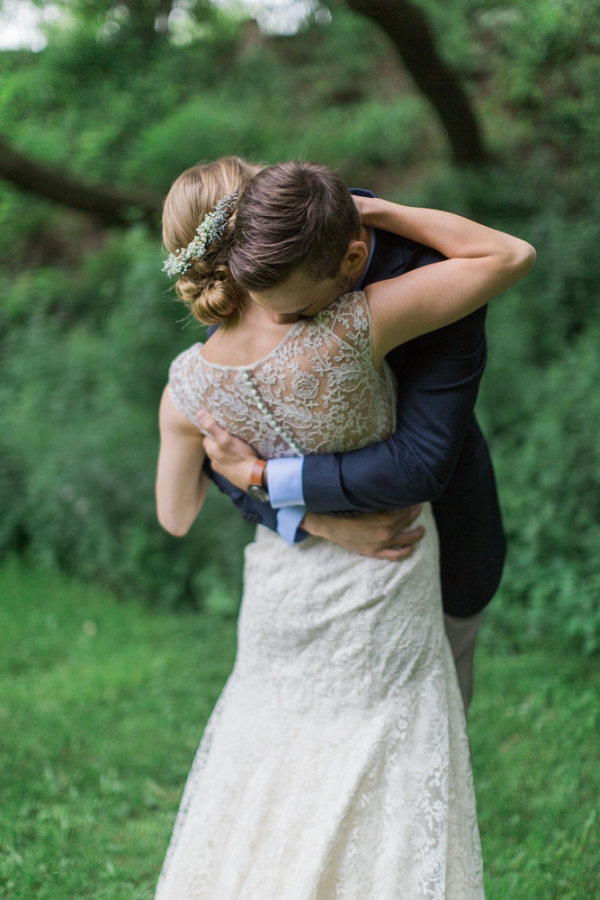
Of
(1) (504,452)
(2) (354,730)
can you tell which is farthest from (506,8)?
(2) (354,730)

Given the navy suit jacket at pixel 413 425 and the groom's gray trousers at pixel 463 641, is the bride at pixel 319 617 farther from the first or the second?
the groom's gray trousers at pixel 463 641

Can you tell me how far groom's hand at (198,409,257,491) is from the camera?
1.94 meters

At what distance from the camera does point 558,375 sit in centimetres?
475

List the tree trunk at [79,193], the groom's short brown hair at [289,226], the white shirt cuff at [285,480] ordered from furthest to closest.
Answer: the tree trunk at [79,193] < the white shirt cuff at [285,480] < the groom's short brown hair at [289,226]

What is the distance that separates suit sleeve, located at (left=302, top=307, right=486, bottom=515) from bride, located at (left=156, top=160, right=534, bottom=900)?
0.06 meters

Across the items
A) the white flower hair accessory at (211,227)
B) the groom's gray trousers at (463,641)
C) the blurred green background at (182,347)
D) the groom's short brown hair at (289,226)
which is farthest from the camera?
the blurred green background at (182,347)

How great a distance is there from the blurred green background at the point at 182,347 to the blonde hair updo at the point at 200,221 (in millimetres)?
1340

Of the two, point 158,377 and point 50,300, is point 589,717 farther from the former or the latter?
point 50,300

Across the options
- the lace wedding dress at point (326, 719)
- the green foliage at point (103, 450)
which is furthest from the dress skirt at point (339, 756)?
the green foliage at point (103, 450)

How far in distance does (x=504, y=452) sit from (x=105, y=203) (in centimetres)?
489

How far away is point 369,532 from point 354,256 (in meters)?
0.71

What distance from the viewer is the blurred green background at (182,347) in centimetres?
393

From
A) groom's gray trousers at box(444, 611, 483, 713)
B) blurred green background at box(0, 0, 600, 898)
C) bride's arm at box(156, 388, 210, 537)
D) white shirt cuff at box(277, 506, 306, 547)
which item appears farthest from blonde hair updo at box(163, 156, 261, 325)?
blurred green background at box(0, 0, 600, 898)

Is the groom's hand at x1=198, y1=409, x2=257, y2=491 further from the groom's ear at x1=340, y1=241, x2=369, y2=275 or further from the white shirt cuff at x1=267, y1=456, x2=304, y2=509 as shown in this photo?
the groom's ear at x1=340, y1=241, x2=369, y2=275
